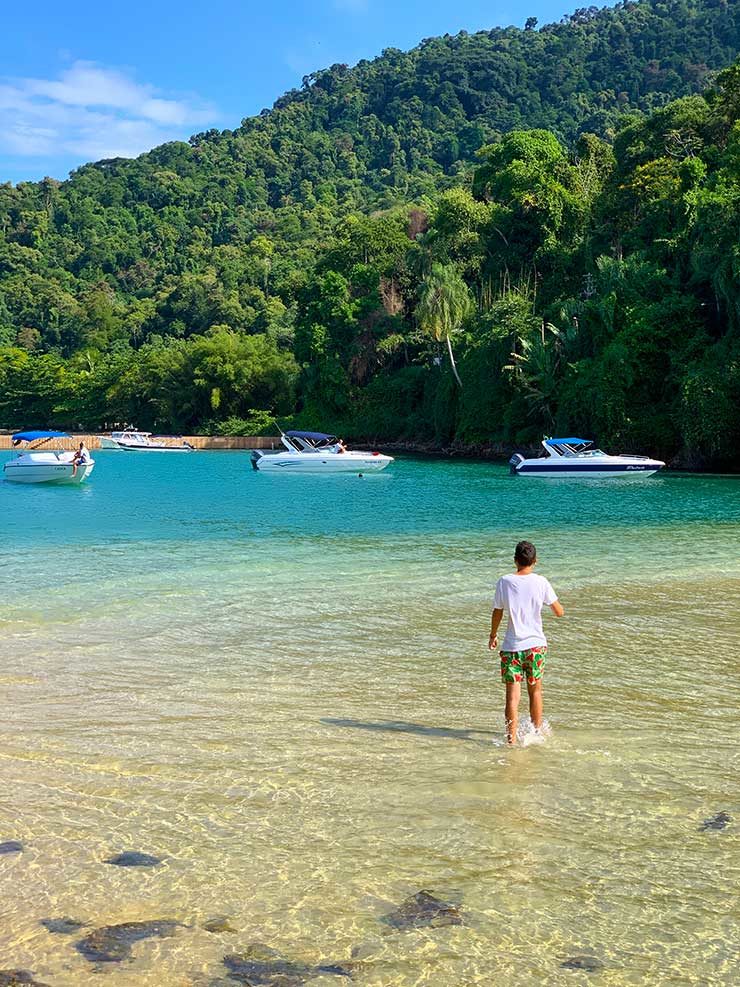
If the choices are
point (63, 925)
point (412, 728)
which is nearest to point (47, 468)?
point (412, 728)

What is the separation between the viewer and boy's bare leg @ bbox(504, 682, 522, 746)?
7.29m

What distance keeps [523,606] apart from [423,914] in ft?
9.55

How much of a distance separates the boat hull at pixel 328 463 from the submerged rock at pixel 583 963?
140 ft

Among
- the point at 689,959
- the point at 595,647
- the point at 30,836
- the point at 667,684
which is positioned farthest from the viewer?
the point at 595,647

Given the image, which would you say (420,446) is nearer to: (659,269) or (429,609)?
(659,269)

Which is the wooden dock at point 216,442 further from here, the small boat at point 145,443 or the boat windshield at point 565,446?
the boat windshield at point 565,446

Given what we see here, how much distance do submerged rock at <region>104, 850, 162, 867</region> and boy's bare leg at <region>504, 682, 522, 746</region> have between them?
3035mm

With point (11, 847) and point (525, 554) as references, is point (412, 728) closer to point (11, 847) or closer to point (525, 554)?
point (525, 554)

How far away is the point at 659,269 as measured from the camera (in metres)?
51.1

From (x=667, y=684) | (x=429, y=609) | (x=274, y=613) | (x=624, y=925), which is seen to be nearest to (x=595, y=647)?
(x=667, y=684)

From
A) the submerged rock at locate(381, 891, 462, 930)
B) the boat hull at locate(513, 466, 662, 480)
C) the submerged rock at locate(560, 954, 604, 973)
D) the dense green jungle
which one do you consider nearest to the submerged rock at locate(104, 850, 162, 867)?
the submerged rock at locate(381, 891, 462, 930)

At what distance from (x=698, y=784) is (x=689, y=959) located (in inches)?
86.9

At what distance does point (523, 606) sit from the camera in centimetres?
720

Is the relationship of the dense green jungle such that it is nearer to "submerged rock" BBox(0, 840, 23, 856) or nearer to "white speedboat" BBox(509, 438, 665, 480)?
"white speedboat" BBox(509, 438, 665, 480)
